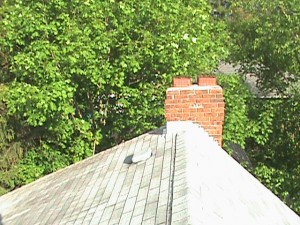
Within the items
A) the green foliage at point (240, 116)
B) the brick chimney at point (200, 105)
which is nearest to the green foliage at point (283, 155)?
the green foliage at point (240, 116)

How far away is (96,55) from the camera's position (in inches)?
431

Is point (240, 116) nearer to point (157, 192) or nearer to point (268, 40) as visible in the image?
point (268, 40)

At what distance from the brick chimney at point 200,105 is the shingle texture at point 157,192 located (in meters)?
0.23

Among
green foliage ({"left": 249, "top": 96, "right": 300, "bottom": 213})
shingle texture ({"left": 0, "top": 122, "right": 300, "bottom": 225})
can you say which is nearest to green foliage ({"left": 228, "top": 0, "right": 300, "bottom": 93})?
green foliage ({"left": 249, "top": 96, "right": 300, "bottom": 213})

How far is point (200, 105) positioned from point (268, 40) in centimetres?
571

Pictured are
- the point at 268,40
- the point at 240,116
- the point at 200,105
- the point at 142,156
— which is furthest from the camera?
the point at 268,40

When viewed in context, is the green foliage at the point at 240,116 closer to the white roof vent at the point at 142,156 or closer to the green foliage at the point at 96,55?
the green foliage at the point at 96,55

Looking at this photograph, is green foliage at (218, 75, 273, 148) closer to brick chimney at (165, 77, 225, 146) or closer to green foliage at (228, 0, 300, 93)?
green foliage at (228, 0, 300, 93)

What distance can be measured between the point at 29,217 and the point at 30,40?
5761 mm

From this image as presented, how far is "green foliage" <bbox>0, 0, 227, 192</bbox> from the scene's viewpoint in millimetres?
10547

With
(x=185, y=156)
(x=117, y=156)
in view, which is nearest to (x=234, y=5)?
(x=117, y=156)

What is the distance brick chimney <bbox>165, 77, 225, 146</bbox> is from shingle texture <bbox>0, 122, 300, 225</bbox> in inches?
8.9

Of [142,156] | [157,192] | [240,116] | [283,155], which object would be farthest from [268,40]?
[157,192]

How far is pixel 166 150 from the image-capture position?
21.5 ft
